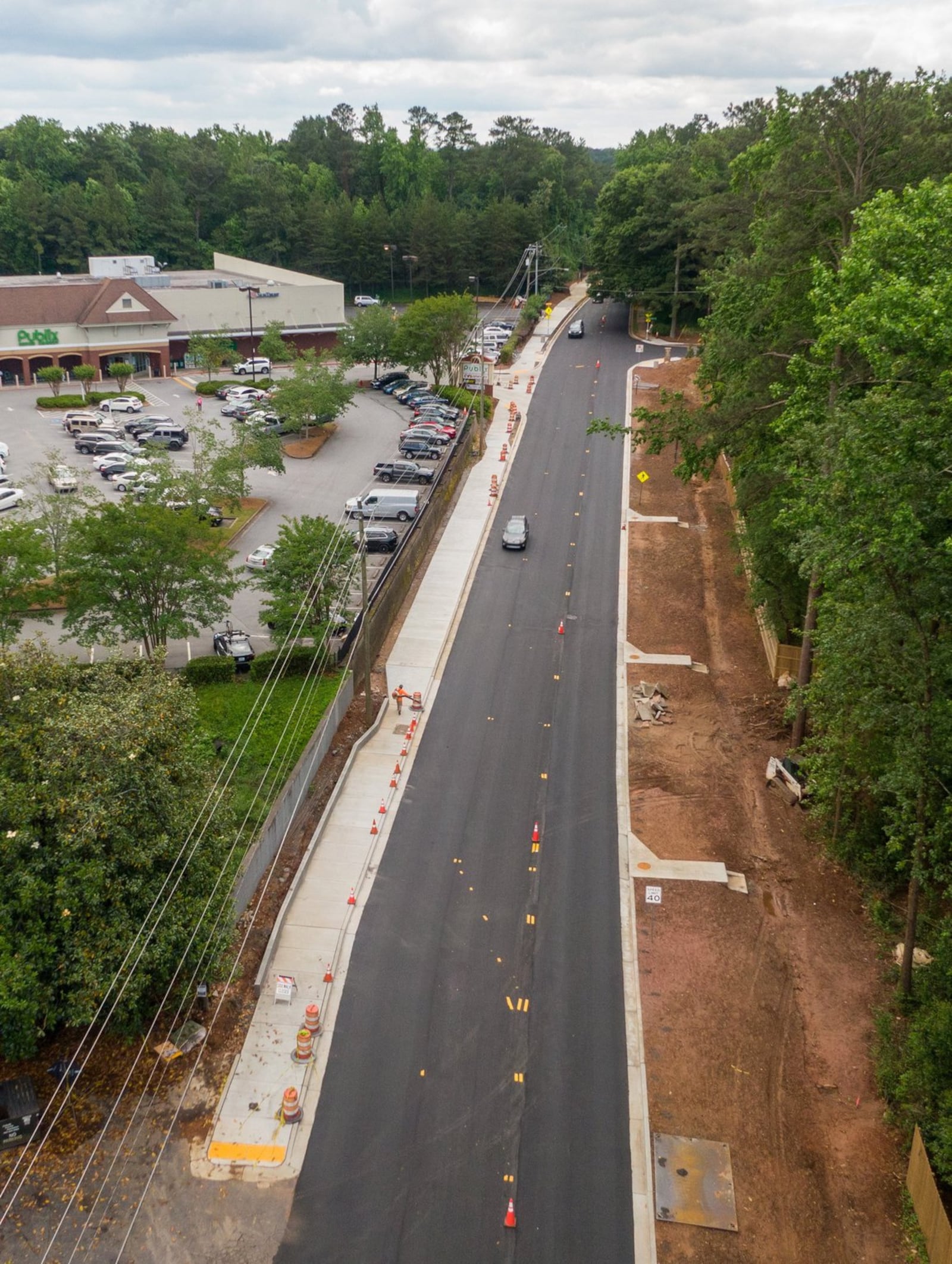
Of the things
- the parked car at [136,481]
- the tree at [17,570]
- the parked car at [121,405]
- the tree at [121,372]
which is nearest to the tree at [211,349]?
the tree at [121,372]

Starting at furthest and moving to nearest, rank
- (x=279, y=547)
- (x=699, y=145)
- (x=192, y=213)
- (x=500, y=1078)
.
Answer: (x=192, y=213) → (x=699, y=145) → (x=279, y=547) → (x=500, y=1078)

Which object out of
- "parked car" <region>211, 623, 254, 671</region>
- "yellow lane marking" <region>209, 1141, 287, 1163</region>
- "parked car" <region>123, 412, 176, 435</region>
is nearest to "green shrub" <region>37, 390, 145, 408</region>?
"parked car" <region>123, 412, 176, 435</region>

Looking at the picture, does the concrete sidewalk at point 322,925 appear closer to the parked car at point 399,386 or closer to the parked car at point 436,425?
the parked car at point 436,425

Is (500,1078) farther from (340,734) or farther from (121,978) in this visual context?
(340,734)

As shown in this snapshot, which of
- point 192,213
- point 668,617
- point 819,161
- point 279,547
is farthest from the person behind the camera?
point 192,213

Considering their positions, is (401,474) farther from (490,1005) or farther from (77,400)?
(490,1005)

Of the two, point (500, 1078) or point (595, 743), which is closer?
point (500, 1078)

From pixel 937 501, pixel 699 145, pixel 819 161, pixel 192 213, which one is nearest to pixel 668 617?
pixel 819 161
